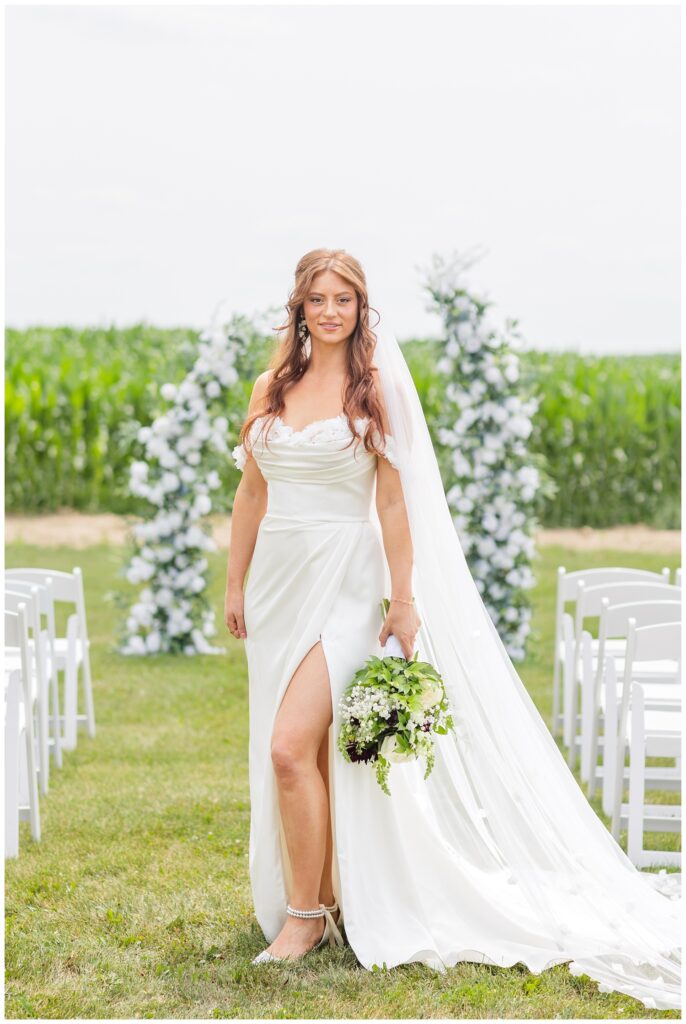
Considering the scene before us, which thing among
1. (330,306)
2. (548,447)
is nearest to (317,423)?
(330,306)

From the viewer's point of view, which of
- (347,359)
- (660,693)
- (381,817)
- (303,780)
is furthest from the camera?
(660,693)

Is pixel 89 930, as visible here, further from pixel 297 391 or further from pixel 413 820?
pixel 297 391

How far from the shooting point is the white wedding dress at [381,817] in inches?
157

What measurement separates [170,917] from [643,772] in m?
1.90

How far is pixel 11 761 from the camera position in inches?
194

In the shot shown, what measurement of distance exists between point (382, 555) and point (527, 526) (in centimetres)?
519

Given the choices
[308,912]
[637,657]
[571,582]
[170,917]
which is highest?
[571,582]

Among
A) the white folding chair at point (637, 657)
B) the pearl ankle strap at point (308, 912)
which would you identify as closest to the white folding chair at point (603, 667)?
the white folding chair at point (637, 657)

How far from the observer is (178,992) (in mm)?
3814

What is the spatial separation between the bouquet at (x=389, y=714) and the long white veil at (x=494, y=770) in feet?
0.73

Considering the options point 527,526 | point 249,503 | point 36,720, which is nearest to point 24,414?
point 527,526

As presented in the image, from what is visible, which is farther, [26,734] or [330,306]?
[26,734]

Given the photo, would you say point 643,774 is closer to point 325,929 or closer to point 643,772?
point 643,772

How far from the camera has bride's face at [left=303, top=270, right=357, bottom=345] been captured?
4031mm
